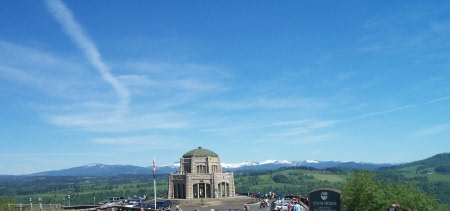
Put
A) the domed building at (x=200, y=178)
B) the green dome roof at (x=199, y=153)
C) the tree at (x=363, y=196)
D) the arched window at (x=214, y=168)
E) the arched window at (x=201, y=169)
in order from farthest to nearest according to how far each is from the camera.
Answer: the arched window at (x=214, y=168)
the green dome roof at (x=199, y=153)
the arched window at (x=201, y=169)
the domed building at (x=200, y=178)
the tree at (x=363, y=196)

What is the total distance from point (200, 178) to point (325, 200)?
5037cm

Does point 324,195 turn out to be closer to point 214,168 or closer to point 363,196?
point 363,196

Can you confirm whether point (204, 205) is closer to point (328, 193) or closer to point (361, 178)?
point (361, 178)

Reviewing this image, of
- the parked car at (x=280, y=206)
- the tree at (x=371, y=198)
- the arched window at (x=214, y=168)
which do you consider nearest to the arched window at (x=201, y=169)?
the arched window at (x=214, y=168)

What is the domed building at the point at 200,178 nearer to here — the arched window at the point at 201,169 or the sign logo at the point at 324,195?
the arched window at the point at 201,169

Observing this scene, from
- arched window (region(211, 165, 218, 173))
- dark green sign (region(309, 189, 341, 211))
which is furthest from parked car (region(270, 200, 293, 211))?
arched window (region(211, 165, 218, 173))

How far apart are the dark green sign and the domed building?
48.7m

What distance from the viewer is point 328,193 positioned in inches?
888


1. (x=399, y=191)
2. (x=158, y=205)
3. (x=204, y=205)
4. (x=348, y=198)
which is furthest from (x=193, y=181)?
(x=399, y=191)

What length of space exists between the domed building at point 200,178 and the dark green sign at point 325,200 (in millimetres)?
48668

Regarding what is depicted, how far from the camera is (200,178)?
7162 centimetres

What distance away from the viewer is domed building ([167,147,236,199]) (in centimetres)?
7125

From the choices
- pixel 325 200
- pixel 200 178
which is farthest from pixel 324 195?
pixel 200 178

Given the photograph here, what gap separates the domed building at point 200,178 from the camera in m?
71.2
